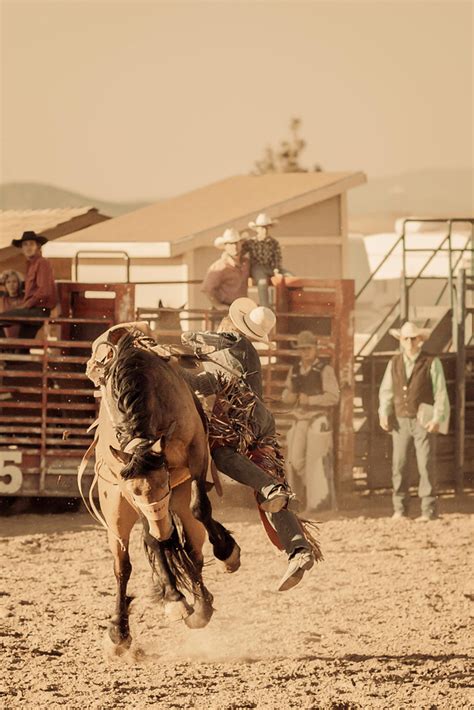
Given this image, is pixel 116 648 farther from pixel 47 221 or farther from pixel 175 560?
pixel 47 221

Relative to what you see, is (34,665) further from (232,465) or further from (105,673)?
(232,465)

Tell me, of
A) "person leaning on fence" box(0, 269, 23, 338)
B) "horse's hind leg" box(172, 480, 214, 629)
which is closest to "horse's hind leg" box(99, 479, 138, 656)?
"horse's hind leg" box(172, 480, 214, 629)

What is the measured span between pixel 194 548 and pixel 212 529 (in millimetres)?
146

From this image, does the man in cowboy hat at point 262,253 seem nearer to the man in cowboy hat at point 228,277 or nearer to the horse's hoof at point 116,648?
the man in cowboy hat at point 228,277

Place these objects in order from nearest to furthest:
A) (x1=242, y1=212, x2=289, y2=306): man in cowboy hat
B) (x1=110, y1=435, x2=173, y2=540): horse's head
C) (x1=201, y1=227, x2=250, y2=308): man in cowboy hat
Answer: (x1=110, y1=435, x2=173, y2=540): horse's head, (x1=201, y1=227, x2=250, y2=308): man in cowboy hat, (x1=242, y1=212, x2=289, y2=306): man in cowboy hat

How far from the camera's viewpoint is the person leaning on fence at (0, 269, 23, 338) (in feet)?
42.6

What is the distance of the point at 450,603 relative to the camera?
29.1 ft

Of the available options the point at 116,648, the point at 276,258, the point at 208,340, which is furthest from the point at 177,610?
the point at 276,258

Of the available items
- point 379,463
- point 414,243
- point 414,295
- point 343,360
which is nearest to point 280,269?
point 343,360

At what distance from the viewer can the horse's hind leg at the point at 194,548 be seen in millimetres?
7379

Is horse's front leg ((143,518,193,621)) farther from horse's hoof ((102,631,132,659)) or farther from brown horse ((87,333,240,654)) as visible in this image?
horse's hoof ((102,631,132,659))

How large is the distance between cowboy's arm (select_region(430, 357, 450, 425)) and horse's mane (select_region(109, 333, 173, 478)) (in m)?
5.85

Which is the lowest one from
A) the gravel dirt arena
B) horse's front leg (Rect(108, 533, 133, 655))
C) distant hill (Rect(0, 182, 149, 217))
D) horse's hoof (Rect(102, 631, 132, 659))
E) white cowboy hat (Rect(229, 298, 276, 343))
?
the gravel dirt arena

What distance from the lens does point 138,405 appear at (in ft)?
21.8
